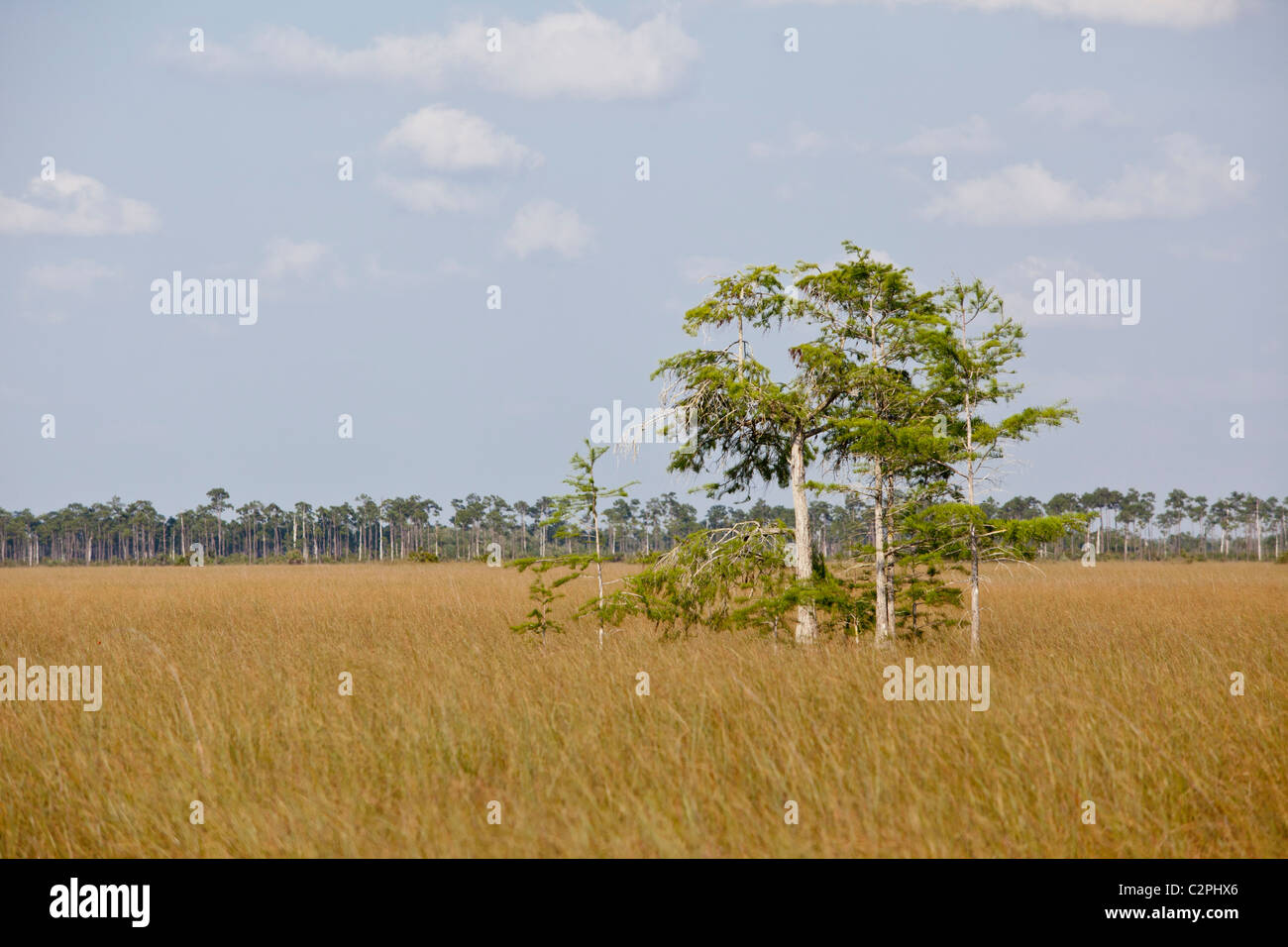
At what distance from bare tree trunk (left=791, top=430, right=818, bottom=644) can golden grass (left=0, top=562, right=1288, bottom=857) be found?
82.5 inches

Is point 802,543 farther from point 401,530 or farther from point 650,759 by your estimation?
point 401,530

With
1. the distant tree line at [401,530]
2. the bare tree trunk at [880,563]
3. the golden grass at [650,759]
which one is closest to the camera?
the golden grass at [650,759]

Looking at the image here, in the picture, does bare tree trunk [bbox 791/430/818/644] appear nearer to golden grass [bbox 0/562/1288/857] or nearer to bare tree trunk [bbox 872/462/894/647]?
bare tree trunk [bbox 872/462/894/647]

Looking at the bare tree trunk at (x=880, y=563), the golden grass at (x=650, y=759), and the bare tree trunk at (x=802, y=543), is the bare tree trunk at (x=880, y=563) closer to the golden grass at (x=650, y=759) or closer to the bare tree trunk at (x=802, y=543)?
the bare tree trunk at (x=802, y=543)

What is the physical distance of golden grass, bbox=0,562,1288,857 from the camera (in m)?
5.14

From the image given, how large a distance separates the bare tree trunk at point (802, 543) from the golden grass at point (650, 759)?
210 cm

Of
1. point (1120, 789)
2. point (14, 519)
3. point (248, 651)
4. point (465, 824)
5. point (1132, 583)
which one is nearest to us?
point (465, 824)

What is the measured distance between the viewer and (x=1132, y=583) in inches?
1217

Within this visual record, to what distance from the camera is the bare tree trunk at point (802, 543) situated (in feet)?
43.4

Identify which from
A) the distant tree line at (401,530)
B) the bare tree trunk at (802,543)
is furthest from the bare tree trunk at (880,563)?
the distant tree line at (401,530)

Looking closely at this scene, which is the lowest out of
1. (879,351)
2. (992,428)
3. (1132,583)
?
(1132,583)

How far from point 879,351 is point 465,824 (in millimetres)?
10884
